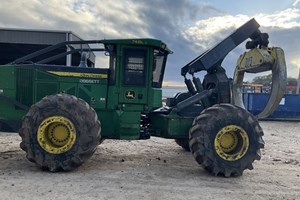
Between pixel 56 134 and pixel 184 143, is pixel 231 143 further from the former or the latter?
pixel 56 134

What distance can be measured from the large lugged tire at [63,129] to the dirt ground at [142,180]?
27 centimetres

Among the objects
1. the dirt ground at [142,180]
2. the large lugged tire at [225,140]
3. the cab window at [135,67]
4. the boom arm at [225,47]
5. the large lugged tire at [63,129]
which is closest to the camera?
the dirt ground at [142,180]

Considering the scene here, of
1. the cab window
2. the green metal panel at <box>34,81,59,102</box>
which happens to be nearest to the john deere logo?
the cab window

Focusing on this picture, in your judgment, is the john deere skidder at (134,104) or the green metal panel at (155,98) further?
the green metal panel at (155,98)

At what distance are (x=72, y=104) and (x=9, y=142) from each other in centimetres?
464

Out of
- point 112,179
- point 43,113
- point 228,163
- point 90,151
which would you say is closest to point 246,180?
point 228,163

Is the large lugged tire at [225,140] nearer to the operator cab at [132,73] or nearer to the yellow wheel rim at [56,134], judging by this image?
the operator cab at [132,73]

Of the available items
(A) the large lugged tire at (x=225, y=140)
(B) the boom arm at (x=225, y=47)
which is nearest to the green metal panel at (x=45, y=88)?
(A) the large lugged tire at (x=225, y=140)

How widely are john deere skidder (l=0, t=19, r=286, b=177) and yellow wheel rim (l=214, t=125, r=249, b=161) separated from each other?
0.02 metres

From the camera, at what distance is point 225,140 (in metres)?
7.70

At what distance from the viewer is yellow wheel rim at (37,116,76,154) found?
7137 millimetres

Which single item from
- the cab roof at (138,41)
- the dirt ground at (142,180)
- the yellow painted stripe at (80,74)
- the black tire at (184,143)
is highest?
the cab roof at (138,41)

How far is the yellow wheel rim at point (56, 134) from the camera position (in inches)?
281

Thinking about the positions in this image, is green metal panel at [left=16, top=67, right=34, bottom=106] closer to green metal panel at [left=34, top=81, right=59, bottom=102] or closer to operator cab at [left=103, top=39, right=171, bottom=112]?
green metal panel at [left=34, top=81, right=59, bottom=102]
